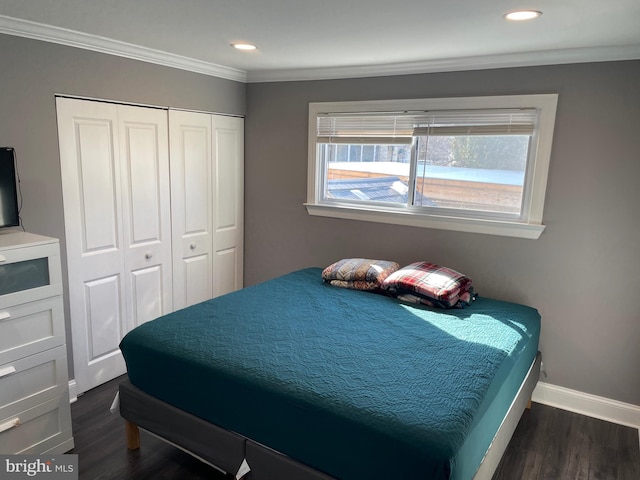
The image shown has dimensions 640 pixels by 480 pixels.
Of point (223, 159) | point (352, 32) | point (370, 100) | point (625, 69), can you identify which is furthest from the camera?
point (223, 159)

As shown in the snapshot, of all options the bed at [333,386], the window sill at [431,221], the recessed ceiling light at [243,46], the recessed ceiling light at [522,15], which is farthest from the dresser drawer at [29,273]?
the recessed ceiling light at [522,15]

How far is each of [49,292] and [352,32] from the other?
2.03 metres

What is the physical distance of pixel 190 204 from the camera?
357 cm

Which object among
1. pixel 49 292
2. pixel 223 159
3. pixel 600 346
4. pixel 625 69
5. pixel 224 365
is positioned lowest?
pixel 600 346

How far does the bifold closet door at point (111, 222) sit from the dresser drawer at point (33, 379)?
1.92 feet

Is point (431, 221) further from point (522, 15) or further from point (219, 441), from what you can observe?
point (219, 441)

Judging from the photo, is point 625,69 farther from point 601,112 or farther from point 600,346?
point 600,346

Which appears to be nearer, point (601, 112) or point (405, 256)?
point (601, 112)

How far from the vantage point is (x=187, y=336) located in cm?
223

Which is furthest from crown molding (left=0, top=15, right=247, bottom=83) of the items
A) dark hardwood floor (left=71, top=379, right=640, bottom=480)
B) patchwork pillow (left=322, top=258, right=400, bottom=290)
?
dark hardwood floor (left=71, top=379, right=640, bottom=480)

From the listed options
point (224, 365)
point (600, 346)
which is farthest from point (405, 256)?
point (224, 365)

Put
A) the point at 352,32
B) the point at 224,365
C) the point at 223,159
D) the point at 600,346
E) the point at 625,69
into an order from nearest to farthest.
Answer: the point at 224,365 < the point at 352,32 < the point at 625,69 < the point at 600,346 < the point at 223,159

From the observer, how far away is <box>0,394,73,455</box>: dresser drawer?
7.03 feet

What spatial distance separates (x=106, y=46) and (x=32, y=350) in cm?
182
